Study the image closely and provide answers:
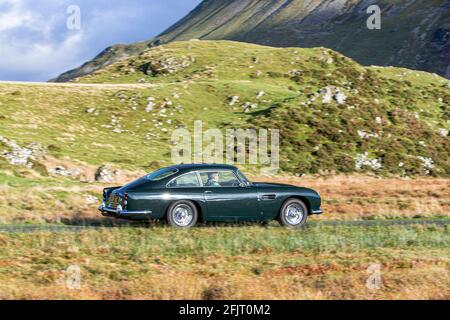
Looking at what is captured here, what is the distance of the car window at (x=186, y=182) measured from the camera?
15977 mm

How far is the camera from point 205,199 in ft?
52.5

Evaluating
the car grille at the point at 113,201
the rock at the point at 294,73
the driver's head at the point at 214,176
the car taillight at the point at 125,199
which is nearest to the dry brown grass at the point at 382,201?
the driver's head at the point at 214,176

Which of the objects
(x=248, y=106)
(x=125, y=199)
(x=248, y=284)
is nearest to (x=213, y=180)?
(x=125, y=199)

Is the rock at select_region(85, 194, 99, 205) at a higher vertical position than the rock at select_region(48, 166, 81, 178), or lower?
lower

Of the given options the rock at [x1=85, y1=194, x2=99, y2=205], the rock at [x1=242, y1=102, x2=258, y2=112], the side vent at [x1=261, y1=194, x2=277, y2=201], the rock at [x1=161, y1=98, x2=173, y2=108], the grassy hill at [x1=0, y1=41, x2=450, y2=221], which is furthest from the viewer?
the rock at [x1=242, y1=102, x2=258, y2=112]

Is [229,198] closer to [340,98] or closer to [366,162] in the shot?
[366,162]

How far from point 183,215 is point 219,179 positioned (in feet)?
4.18

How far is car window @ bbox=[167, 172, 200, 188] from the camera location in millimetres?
15977

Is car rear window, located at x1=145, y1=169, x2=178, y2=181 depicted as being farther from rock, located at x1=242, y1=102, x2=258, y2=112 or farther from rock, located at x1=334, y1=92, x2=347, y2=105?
rock, located at x1=334, y1=92, x2=347, y2=105

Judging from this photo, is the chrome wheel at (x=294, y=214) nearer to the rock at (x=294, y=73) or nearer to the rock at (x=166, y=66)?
the rock at (x=294, y=73)

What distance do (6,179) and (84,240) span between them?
15.7 m

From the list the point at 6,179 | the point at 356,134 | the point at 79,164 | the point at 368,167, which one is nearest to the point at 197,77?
the point at 356,134

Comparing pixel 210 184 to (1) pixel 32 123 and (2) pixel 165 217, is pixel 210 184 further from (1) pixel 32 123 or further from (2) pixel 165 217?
(1) pixel 32 123

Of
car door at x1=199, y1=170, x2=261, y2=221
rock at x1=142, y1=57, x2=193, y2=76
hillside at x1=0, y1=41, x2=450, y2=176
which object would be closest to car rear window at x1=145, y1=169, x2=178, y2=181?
car door at x1=199, y1=170, x2=261, y2=221
